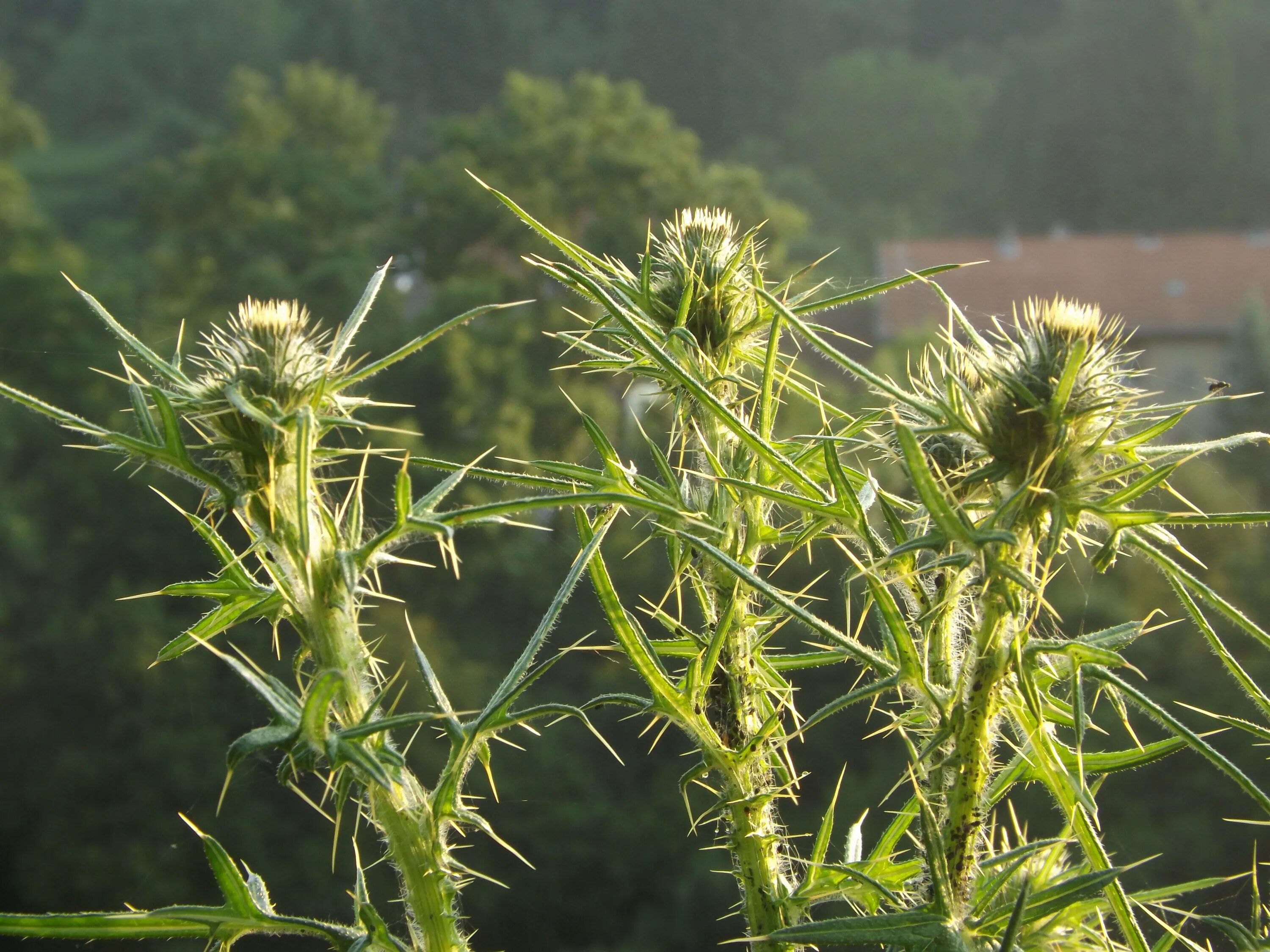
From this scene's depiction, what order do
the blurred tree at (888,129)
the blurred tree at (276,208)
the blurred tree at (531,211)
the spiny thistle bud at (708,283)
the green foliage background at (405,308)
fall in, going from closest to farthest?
the spiny thistle bud at (708,283), the green foliage background at (405,308), the blurred tree at (531,211), the blurred tree at (276,208), the blurred tree at (888,129)

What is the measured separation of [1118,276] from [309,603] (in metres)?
16.9

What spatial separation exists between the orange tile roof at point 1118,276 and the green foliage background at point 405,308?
1.22 meters

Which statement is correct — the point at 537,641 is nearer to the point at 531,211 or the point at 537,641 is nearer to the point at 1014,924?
the point at 1014,924

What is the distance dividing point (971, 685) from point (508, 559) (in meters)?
10.7

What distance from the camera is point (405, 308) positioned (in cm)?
1444

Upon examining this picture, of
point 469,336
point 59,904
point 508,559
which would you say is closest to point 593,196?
point 469,336

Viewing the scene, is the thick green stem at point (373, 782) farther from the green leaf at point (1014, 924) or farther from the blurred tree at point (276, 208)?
the blurred tree at point (276, 208)

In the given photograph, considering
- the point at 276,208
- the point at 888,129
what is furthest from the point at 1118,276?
the point at 888,129

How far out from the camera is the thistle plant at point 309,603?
0.58 metres

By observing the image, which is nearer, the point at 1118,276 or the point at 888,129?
the point at 1118,276

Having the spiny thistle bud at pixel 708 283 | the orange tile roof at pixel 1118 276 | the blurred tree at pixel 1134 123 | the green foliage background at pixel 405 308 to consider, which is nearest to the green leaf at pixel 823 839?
the spiny thistle bud at pixel 708 283

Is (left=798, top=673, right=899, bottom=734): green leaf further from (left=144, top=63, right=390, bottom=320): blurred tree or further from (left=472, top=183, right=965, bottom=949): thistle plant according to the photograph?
(left=144, top=63, right=390, bottom=320): blurred tree

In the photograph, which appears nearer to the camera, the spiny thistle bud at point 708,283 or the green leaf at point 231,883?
the green leaf at point 231,883

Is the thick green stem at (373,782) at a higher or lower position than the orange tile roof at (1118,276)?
lower
